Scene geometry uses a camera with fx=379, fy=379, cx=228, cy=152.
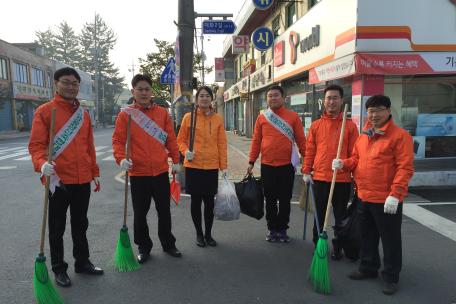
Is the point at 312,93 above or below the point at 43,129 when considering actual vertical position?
above

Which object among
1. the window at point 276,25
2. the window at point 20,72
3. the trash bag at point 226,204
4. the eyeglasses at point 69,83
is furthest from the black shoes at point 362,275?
the window at point 20,72

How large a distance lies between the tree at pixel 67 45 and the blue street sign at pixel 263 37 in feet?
225

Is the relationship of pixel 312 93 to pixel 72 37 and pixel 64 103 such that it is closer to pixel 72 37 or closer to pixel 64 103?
pixel 64 103

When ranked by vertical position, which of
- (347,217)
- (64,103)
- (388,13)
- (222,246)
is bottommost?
(222,246)

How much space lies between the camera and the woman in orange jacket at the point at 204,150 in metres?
4.47

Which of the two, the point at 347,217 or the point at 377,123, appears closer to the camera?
the point at 377,123

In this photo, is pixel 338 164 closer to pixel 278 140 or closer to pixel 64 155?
pixel 278 140

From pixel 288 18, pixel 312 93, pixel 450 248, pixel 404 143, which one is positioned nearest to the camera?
pixel 404 143

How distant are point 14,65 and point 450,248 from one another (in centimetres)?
3852

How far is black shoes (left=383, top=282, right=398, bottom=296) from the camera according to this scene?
3.37 m

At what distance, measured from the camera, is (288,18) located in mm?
13758

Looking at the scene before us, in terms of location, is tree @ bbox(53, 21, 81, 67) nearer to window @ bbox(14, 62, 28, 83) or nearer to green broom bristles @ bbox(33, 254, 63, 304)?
window @ bbox(14, 62, 28, 83)

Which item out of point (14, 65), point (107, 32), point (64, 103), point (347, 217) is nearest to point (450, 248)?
point (347, 217)

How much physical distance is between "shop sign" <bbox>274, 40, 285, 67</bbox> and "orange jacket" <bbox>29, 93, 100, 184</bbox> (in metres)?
10.5
